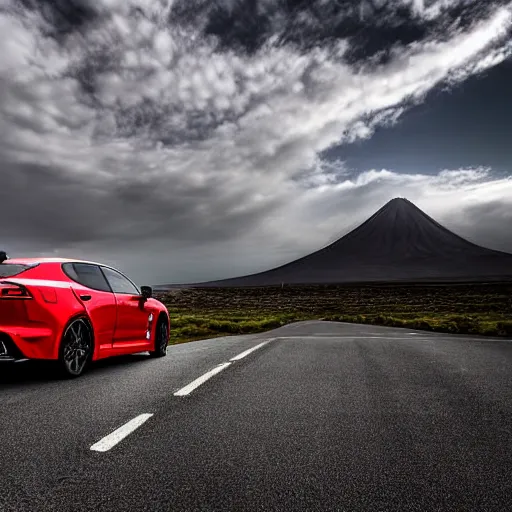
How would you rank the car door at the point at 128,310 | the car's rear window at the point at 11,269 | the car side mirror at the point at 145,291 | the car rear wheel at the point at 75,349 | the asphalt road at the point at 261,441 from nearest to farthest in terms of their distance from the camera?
the asphalt road at the point at 261,441
the car's rear window at the point at 11,269
the car rear wheel at the point at 75,349
the car door at the point at 128,310
the car side mirror at the point at 145,291

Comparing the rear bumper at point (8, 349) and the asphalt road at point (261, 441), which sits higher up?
the rear bumper at point (8, 349)

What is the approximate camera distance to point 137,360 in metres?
8.69

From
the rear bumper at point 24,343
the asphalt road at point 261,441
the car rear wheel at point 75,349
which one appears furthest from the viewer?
the car rear wheel at point 75,349

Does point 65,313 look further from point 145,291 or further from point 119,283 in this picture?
point 145,291

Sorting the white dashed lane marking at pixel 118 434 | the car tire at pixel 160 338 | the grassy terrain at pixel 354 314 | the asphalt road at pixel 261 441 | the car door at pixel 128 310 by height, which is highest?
the car door at pixel 128 310

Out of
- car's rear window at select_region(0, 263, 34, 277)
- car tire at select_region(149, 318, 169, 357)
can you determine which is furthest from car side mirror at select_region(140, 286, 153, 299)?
car's rear window at select_region(0, 263, 34, 277)

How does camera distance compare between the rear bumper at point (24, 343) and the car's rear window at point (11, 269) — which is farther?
the car's rear window at point (11, 269)

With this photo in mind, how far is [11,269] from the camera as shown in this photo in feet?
20.4

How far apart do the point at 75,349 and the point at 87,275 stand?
1145 mm

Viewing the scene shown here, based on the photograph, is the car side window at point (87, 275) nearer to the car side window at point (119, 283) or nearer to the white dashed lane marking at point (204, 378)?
the car side window at point (119, 283)

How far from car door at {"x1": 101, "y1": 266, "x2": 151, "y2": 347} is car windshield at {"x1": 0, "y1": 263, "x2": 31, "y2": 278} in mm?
1564

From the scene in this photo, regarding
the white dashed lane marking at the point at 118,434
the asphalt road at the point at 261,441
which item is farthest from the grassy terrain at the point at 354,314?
the white dashed lane marking at the point at 118,434

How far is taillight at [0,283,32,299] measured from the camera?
592 cm

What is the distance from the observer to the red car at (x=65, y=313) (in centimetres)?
591
